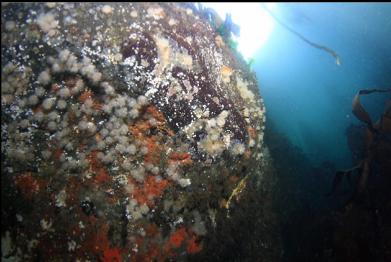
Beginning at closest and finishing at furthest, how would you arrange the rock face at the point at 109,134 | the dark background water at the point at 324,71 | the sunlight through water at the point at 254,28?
the rock face at the point at 109,134, the dark background water at the point at 324,71, the sunlight through water at the point at 254,28

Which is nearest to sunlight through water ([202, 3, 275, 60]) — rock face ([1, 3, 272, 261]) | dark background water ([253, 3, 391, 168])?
dark background water ([253, 3, 391, 168])

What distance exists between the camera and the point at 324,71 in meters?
17.8

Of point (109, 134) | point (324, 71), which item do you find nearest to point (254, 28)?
point (324, 71)

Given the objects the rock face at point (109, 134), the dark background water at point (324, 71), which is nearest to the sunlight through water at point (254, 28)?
the dark background water at point (324, 71)

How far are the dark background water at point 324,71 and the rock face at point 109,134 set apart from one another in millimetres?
6927

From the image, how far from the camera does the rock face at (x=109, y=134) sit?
100.0 inches

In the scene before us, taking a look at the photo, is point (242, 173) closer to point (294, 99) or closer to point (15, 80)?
point (15, 80)

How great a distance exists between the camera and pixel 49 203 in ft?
8.68

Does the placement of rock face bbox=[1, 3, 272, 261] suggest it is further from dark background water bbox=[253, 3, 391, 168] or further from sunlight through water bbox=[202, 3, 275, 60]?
sunlight through water bbox=[202, 3, 275, 60]

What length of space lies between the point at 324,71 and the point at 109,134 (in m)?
17.6

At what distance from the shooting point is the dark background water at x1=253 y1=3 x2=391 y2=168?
38.1ft

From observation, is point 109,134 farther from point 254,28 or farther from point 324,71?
point 324,71

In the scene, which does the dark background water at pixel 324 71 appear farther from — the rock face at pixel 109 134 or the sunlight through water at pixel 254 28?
the rock face at pixel 109 134

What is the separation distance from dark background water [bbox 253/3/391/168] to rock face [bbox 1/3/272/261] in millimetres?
6927
